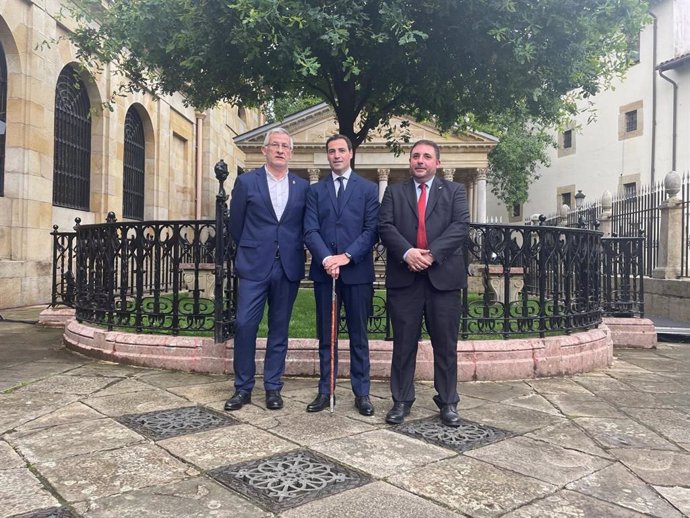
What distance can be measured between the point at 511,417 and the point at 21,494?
3158 mm

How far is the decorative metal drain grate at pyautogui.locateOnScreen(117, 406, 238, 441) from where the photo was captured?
11.5 ft

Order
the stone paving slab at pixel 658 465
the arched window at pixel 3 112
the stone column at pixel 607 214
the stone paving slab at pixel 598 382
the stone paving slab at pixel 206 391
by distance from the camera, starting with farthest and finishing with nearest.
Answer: the stone column at pixel 607 214 → the arched window at pixel 3 112 → the stone paving slab at pixel 598 382 → the stone paving slab at pixel 206 391 → the stone paving slab at pixel 658 465

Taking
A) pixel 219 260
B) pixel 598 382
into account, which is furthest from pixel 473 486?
pixel 219 260

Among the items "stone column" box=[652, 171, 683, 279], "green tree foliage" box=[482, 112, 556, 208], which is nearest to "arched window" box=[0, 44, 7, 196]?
"stone column" box=[652, 171, 683, 279]

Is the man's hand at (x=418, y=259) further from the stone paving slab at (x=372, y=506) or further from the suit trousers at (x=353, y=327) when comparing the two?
the stone paving slab at (x=372, y=506)

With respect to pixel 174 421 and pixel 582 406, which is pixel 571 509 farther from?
pixel 174 421

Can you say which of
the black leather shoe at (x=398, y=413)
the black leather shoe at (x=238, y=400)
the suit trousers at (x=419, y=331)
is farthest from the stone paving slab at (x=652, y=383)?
the black leather shoe at (x=238, y=400)

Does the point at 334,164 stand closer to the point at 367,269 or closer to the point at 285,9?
the point at 367,269

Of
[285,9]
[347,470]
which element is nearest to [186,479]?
[347,470]

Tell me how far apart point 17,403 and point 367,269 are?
2.94 meters

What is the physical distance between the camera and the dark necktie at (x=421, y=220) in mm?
3889

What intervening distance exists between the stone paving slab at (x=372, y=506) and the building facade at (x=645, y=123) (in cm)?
2068

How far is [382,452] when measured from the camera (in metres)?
3.18

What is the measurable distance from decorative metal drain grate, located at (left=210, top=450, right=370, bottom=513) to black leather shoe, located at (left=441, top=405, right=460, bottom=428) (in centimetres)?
111
